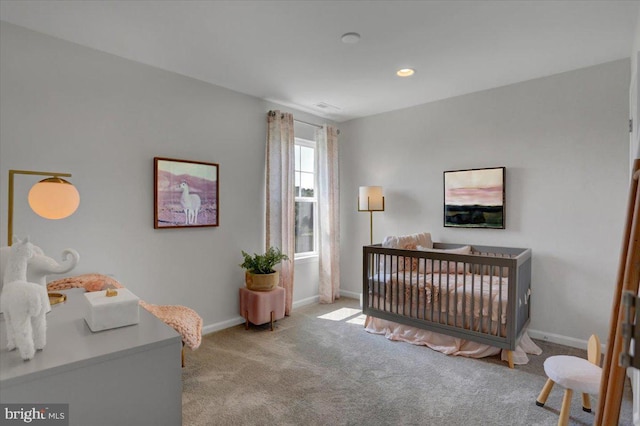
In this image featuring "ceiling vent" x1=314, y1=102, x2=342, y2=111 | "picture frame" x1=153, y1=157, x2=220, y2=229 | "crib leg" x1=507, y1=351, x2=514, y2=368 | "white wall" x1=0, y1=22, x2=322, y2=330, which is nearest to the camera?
"white wall" x1=0, y1=22, x2=322, y2=330

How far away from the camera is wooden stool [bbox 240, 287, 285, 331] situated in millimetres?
3314

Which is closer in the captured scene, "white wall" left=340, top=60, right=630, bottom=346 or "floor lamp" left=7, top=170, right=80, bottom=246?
"floor lamp" left=7, top=170, right=80, bottom=246

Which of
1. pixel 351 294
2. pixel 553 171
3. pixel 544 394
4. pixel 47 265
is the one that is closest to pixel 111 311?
pixel 47 265

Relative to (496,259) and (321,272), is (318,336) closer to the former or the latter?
(321,272)

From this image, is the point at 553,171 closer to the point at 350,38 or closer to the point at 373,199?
the point at 373,199

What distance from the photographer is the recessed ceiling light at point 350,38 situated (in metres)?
2.39

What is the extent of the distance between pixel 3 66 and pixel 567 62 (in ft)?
14.2

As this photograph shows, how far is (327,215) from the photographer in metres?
4.50

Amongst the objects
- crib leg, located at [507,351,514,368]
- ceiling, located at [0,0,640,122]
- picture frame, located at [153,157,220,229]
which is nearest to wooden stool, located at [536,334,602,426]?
crib leg, located at [507,351,514,368]

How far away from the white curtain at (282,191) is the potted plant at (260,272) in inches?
13.2

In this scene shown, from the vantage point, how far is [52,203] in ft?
5.48

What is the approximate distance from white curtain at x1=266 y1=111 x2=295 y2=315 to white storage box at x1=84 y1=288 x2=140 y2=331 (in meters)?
2.52

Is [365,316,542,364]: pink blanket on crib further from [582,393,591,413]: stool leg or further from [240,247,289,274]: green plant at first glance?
[240,247,289,274]: green plant

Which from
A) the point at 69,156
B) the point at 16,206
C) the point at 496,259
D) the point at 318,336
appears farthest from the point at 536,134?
the point at 16,206
